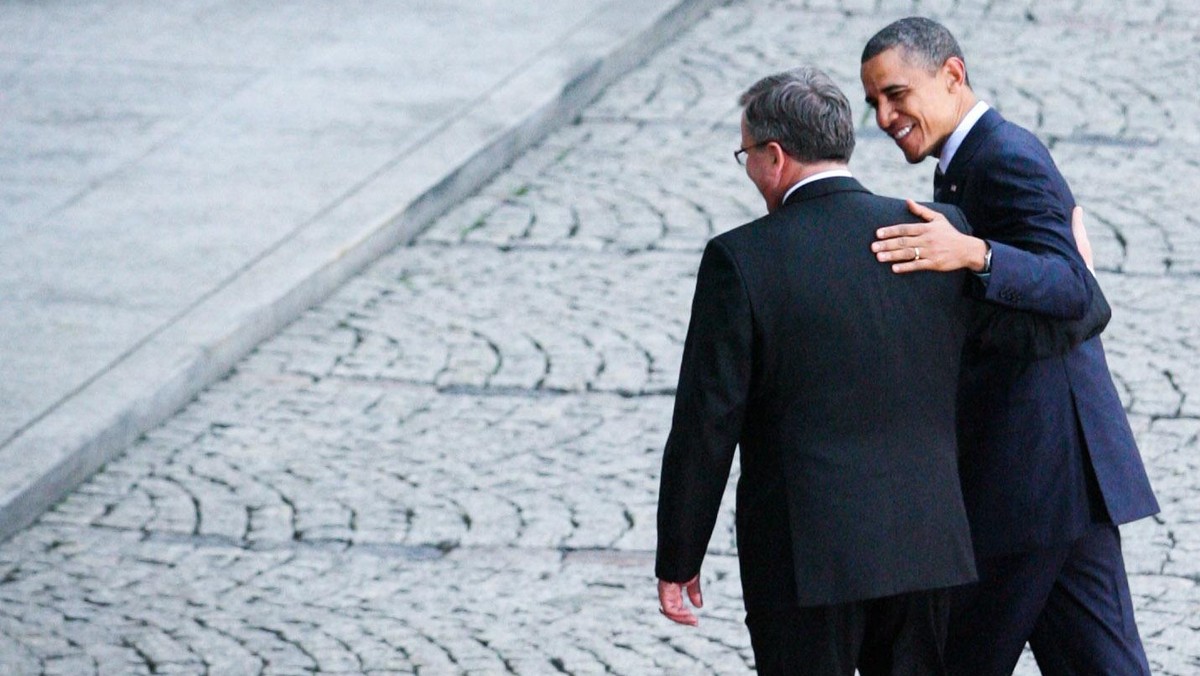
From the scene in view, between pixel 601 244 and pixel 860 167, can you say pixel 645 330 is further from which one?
pixel 860 167

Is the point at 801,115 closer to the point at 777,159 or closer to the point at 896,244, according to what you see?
the point at 777,159

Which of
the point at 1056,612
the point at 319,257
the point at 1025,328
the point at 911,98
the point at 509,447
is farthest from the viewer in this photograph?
the point at 319,257

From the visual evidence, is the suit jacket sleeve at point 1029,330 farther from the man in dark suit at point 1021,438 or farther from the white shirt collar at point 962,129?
the white shirt collar at point 962,129

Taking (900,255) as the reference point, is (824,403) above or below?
below

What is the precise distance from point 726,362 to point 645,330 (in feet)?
13.1

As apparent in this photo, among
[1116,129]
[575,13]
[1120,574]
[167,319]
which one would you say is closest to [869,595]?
[1120,574]

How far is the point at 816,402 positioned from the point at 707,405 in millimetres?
222

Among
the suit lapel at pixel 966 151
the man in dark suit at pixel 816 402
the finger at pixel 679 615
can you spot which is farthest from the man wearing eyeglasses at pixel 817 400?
the suit lapel at pixel 966 151

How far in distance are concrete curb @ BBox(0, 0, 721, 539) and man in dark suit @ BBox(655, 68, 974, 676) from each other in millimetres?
3332

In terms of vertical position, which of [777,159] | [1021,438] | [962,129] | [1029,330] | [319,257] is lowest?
[1021,438]

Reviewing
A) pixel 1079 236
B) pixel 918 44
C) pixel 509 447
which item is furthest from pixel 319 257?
pixel 1079 236

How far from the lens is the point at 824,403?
12.6ft

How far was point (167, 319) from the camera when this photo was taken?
7754mm

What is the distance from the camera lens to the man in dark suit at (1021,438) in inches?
159
